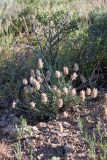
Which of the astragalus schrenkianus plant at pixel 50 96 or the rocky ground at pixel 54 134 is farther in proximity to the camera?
the astragalus schrenkianus plant at pixel 50 96

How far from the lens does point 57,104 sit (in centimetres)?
348

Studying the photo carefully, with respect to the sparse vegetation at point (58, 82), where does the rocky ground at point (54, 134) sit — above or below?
below

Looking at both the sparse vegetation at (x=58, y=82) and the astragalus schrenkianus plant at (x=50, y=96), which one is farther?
the astragalus schrenkianus plant at (x=50, y=96)

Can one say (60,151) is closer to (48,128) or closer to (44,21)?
(48,128)

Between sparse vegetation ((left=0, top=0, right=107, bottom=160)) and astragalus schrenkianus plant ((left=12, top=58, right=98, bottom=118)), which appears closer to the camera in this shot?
sparse vegetation ((left=0, top=0, right=107, bottom=160))

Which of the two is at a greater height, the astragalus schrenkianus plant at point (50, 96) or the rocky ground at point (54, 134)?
the astragalus schrenkianus plant at point (50, 96)

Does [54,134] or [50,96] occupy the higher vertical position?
[50,96]

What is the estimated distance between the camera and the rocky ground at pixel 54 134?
126 inches

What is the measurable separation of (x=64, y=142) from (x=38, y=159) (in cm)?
28

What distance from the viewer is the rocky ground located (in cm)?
320

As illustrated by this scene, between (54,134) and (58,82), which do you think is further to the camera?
(58,82)

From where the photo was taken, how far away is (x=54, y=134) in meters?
3.42

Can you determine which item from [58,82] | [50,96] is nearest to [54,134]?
[50,96]

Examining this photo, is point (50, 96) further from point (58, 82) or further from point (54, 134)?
point (54, 134)
